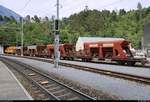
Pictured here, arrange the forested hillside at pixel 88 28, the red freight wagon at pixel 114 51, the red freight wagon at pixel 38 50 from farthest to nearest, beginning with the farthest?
the forested hillside at pixel 88 28
the red freight wagon at pixel 38 50
the red freight wagon at pixel 114 51

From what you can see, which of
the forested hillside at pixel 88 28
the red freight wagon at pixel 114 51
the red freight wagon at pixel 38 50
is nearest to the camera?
the red freight wagon at pixel 114 51

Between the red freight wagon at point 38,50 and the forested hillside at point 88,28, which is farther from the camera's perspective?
the forested hillside at point 88,28

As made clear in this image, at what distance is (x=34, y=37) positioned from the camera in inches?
5556

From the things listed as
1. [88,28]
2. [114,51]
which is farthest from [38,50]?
[88,28]

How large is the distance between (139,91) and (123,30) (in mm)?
118637

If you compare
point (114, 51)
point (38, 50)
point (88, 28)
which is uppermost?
point (88, 28)

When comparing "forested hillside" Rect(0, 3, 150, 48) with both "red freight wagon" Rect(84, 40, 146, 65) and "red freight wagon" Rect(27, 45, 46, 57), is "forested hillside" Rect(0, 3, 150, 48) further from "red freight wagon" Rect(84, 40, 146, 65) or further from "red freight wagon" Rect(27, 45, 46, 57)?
"red freight wagon" Rect(84, 40, 146, 65)

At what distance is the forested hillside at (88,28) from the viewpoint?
13138 cm

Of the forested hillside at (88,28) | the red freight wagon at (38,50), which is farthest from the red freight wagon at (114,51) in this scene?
the forested hillside at (88,28)

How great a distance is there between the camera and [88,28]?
537 ft

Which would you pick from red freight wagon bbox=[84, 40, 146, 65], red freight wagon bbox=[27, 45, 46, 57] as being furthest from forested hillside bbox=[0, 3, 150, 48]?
red freight wagon bbox=[84, 40, 146, 65]

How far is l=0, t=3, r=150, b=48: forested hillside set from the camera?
131 meters

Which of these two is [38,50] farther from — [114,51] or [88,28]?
[88,28]

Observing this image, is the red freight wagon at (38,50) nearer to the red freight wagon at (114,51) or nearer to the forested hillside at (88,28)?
the forested hillside at (88,28)
